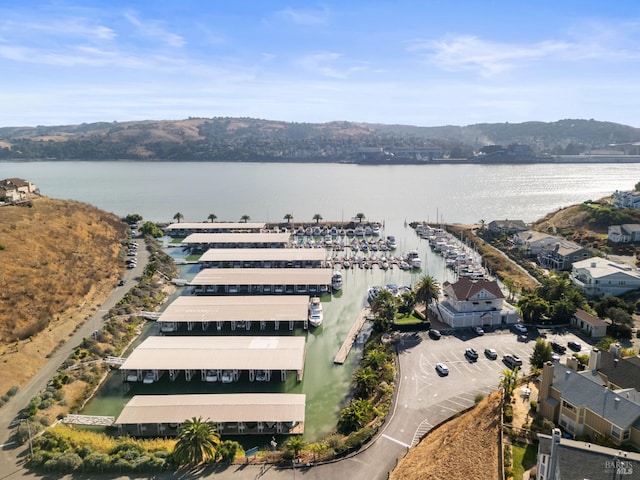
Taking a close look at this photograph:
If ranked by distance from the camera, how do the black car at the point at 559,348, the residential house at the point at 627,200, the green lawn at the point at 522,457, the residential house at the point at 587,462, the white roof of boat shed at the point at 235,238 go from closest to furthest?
the residential house at the point at 587,462 < the green lawn at the point at 522,457 < the black car at the point at 559,348 < the white roof of boat shed at the point at 235,238 < the residential house at the point at 627,200

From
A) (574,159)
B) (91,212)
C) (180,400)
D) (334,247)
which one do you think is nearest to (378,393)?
(180,400)

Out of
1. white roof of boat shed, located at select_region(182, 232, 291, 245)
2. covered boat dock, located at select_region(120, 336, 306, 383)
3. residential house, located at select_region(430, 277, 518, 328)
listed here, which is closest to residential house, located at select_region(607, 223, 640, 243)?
residential house, located at select_region(430, 277, 518, 328)

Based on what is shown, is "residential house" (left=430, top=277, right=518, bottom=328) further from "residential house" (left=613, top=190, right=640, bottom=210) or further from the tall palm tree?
"residential house" (left=613, top=190, right=640, bottom=210)

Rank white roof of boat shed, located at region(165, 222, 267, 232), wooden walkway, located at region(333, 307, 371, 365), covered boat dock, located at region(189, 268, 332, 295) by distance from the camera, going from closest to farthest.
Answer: wooden walkway, located at region(333, 307, 371, 365) → covered boat dock, located at region(189, 268, 332, 295) → white roof of boat shed, located at region(165, 222, 267, 232)

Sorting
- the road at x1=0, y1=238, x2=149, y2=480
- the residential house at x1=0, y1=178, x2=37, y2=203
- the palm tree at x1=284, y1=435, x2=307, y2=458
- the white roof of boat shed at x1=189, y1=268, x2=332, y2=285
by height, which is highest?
the residential house at x1=0, y1=178, x2=37, y2=203

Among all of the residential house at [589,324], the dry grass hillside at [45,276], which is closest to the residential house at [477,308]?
the residential house at [589,324]

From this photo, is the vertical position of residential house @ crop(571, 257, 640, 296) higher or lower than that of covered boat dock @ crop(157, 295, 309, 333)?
higher

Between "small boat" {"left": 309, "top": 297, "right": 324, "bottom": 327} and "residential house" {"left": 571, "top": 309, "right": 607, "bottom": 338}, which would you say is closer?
"residential house" {"left": 571, "top": 309, "right": 607, "bottom": 338}

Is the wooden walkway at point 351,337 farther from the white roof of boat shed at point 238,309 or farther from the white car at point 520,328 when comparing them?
the white car at point 520,328
